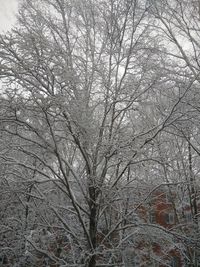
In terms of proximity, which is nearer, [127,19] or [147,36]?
[127,19]

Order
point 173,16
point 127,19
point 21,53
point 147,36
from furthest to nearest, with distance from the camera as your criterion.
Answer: point 173,16 < point 147,36 < point 127,19 < point 21,53

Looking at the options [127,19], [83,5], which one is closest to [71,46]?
[83,5]

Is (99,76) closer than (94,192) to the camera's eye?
No

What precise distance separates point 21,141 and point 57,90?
7.84 ft

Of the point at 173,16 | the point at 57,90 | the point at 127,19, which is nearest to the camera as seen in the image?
the point at 57,90

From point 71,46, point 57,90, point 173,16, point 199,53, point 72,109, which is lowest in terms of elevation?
point 72,109

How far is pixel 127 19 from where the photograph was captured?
6406mm

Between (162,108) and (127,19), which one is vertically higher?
(127,19)

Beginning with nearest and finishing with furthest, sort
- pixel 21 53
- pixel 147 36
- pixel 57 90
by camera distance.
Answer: pixel 21 53 → pixel 57 90 → pixel 147 36

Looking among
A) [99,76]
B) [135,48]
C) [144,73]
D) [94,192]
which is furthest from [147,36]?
[94,192]

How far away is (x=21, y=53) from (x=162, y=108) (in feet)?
11.8

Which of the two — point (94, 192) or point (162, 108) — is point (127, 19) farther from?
point (94, 192)

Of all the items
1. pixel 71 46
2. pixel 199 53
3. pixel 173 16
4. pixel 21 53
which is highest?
pixel 173 16

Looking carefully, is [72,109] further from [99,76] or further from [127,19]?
[127,19]
